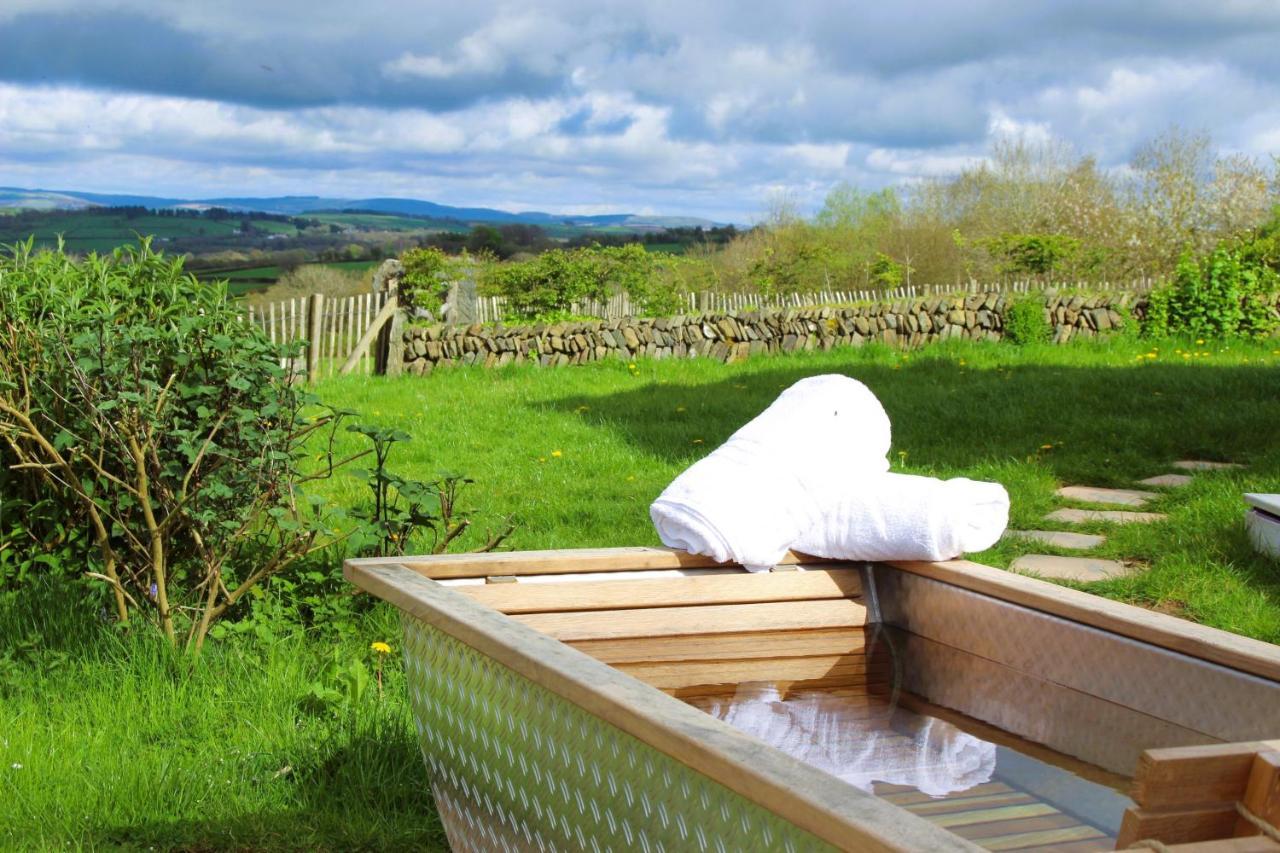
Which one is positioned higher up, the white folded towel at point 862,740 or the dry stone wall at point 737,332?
the dry stone wall at point 737,332

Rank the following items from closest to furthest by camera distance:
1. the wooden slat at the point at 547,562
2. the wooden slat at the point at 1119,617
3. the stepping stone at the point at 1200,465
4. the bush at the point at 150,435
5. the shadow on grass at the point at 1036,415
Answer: the wooden slat at the point at 1119,617 < the wooden slat at the point at 547,562 < the bush at the point at 150,435 < the stepping stone at the point at 1200,465 < the shadow on grass at the point at 1036,415

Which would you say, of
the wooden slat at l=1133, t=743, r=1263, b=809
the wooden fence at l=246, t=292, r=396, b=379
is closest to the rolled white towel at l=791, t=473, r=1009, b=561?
the wooden slat at l=1133, t=743, r=1263, b=809

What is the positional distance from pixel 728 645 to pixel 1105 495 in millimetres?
3602

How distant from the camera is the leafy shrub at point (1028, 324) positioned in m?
11.1

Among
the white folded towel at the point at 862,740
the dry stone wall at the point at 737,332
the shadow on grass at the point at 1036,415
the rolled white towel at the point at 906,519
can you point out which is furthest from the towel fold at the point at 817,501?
the dry stone wall at the point at 737,332

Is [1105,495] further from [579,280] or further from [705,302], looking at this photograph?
[705,302]

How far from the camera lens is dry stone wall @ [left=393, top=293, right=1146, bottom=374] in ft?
37.6

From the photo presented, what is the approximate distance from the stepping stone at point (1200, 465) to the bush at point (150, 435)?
443 cm

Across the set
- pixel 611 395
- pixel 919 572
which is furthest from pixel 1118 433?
pixel 919 572

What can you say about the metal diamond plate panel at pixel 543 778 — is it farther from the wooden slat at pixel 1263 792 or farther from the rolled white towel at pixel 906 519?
the rolled white towel at pixel 906 519

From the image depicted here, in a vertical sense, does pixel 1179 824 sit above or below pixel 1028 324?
below

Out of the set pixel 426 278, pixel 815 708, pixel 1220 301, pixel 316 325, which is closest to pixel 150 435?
pixel 815 708

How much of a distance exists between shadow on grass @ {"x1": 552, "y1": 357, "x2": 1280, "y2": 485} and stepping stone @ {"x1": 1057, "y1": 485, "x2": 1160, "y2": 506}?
128 mm

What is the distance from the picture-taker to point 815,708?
8.25 ft
